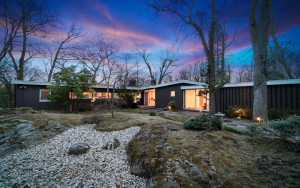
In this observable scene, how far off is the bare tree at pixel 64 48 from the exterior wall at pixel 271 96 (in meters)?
16.1

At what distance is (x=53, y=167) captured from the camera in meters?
2.77

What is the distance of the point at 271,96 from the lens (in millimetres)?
7109

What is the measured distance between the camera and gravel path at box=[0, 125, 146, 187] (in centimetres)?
228

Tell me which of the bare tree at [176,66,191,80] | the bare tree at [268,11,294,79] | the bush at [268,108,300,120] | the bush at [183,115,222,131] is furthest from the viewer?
the bare tree at [176,66,191,80]

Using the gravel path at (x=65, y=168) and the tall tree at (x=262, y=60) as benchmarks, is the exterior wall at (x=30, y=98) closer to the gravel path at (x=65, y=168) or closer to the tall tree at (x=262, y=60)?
the gravel path at (x=65, y=168)

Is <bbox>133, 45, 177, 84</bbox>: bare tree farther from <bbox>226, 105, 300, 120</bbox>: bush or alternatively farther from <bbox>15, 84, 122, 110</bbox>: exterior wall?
<bbox>226, 105, 300, 120</bbox>: bush

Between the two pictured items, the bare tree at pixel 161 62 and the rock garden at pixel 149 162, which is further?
the bare tree at pixel 161 62

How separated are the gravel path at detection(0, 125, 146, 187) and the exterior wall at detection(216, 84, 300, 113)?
770 centimetres

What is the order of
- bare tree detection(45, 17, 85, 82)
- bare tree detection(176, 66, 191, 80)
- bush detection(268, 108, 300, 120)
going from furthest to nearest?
bare tree detection(176, 66, 191, 80) < bare tree detection(45, 17, 85, 82) < bush detection(268, 108, 300, 120)

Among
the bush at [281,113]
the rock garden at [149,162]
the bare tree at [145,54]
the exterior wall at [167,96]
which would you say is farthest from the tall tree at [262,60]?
the bare tree at [145,54]

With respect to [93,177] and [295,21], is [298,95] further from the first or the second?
[93,177]

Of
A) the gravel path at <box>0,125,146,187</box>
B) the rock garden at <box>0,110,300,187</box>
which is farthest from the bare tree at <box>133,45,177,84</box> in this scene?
the gravel path at <box>0,125,146,187</box>

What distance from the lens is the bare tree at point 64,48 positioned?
582 inches

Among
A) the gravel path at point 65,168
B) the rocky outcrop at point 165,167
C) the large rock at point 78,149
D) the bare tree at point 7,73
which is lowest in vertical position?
the gravel path at point 65,168
